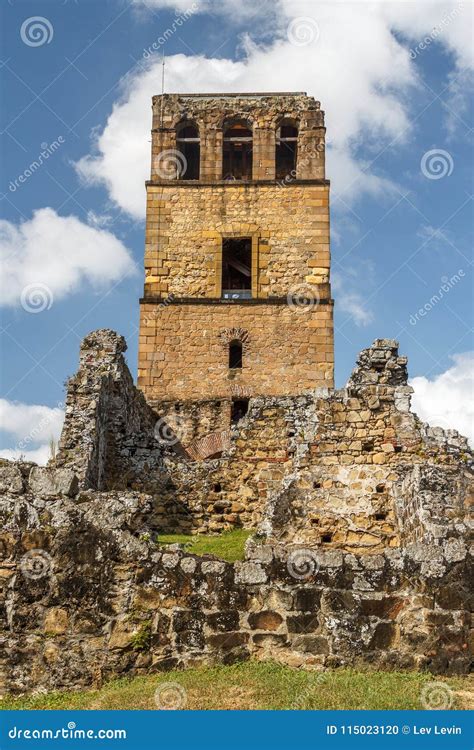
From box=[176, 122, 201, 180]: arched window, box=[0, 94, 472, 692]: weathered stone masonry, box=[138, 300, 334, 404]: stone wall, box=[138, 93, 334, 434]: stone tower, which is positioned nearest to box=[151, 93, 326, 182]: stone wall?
box=[138, 93, 334, 434]: stone tower

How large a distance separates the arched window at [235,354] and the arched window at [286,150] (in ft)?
20.2

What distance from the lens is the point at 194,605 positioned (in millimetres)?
6234

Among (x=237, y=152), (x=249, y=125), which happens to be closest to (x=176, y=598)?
(x=249, y=125)

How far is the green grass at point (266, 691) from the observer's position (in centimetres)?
546

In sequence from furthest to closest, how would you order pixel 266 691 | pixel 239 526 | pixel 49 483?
pixel 239 526, pixel 49 483, pixel 266 691

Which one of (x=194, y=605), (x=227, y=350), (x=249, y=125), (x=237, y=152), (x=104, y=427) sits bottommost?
(x=194, y=605)

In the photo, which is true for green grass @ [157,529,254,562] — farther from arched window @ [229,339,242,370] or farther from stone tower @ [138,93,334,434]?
arched window @ [229,339,242,370]

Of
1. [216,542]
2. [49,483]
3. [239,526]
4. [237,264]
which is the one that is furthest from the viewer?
[237,264]

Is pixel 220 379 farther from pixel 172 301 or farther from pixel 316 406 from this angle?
pixel 316 406

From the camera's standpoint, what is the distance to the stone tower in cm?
2527

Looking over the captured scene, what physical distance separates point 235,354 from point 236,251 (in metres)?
3.88

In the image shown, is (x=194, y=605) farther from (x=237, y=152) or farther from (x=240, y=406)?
(x=237, y=152)

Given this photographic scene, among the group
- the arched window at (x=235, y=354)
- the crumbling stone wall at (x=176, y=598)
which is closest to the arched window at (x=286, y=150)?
the arched window at (x=235, y=354)

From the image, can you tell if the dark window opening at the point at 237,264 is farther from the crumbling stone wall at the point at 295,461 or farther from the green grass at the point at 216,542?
the green grass at the point at 216,542
